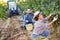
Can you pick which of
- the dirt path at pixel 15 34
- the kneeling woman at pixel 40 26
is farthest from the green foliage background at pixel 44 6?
the kneeling woman at pixel 40 26

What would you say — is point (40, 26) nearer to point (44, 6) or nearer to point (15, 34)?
point (15, 34)

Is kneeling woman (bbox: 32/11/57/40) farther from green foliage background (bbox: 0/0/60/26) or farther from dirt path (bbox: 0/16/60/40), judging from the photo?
green foliage background (bbox: 0/0/60/26)

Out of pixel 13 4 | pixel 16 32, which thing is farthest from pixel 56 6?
pixel 13 4

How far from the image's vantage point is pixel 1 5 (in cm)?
1291

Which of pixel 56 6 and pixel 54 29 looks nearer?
pixel 54 29

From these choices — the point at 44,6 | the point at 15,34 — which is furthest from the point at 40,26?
the point at 44,6

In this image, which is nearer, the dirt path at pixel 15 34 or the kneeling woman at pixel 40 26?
the kneeling woman at pixel 40 26

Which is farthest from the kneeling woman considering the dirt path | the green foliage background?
the green foliage background

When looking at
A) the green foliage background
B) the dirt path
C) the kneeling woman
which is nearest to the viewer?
the kneeling woman

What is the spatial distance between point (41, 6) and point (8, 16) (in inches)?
74.5

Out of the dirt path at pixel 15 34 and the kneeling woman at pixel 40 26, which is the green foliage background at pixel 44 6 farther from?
the kneeling woman at pixel 40 26

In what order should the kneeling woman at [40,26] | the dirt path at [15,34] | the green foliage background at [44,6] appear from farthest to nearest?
1. the green foliage background at [44,6]
2. the dirt path at [15,34]
3. the kneeling woman at [40,26]

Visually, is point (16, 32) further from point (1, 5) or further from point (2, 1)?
point (2, 1)

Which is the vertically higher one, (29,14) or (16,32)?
(29,14)
